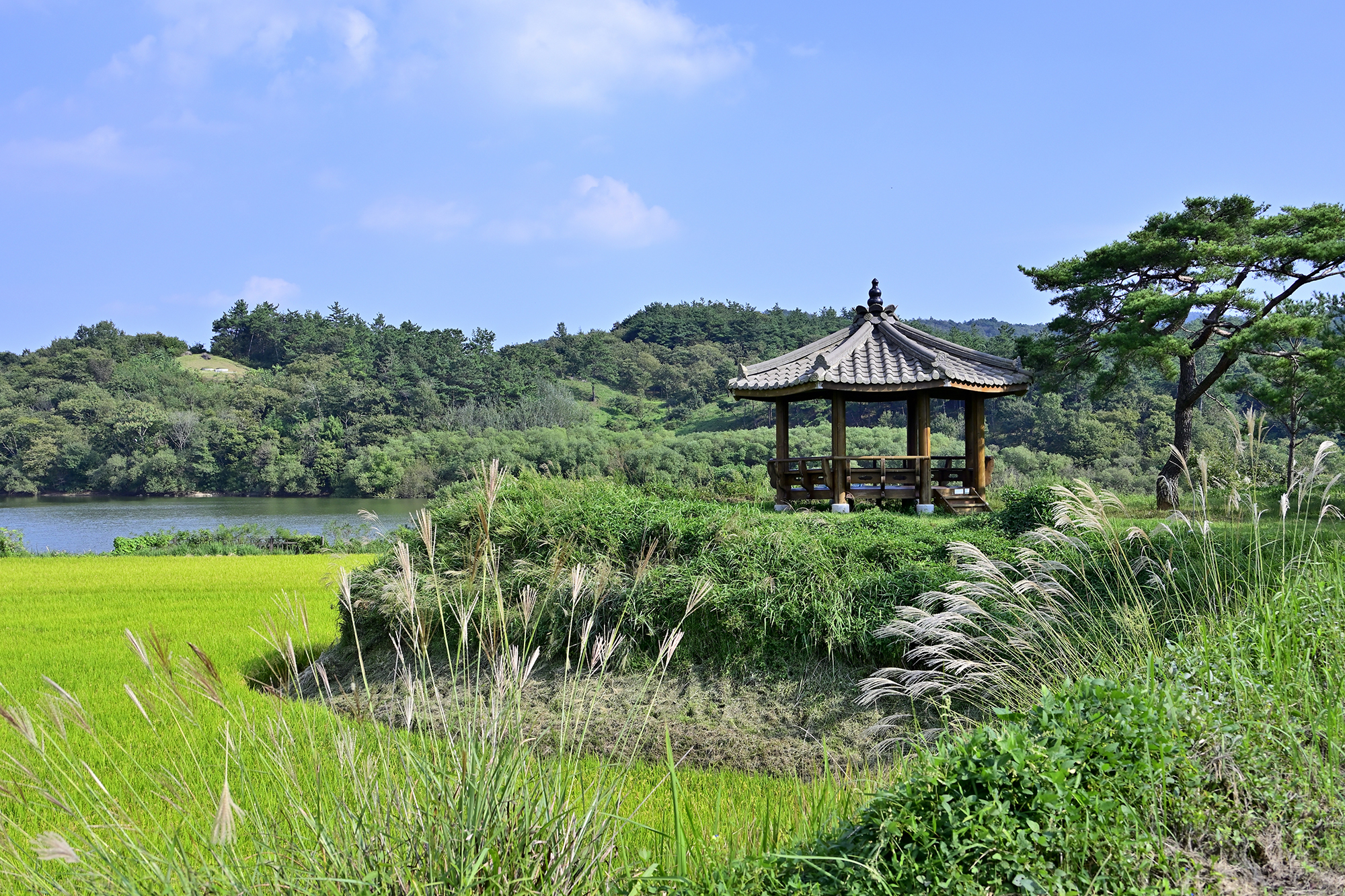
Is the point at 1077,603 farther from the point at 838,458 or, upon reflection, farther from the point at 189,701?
the point at 838,458

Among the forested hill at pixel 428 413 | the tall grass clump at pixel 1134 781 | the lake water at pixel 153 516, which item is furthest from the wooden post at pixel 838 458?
the forested hill at pixel 428 413

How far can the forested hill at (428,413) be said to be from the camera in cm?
3353

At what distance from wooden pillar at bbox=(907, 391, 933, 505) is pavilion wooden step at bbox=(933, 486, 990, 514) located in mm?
149

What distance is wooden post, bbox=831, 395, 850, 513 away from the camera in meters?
9.84

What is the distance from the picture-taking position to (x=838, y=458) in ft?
32.2

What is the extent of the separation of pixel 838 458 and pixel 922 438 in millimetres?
1431

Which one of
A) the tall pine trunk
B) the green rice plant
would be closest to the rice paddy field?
the green rice plant

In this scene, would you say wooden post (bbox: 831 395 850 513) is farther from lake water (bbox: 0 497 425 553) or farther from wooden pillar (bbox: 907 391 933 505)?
lake water (bbox: 0 497 425 553)

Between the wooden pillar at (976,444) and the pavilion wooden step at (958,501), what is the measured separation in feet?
0.85

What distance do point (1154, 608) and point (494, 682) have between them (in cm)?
365

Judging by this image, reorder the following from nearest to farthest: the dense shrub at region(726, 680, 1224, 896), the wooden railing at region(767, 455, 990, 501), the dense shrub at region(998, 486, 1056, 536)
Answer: the dense shrub at region(726, 680, 1224, 896) < the dense shrub at region(998, 486, 1056, 536) < the wooden railing at region(767, 455, 990, 501)

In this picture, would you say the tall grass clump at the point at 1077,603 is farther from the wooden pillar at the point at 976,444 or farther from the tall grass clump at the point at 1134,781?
the wooden pillar at the point at 976,444

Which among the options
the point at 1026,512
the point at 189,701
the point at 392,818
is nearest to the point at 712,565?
the point at 1026,512

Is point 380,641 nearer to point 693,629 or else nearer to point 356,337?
point 693,629
